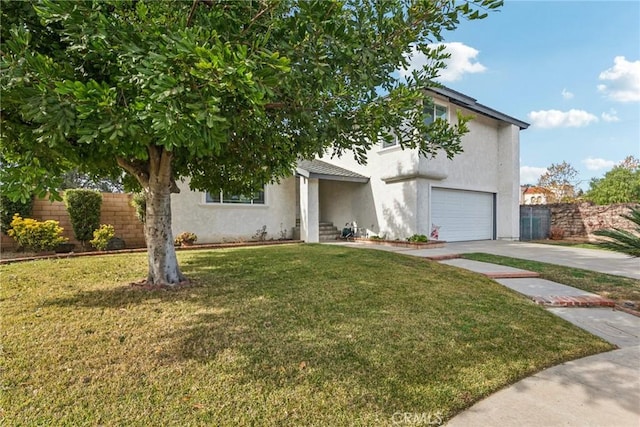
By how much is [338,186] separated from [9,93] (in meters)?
15.8

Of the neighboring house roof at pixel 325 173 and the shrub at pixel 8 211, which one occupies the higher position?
the neighboring house roof at pixel 325 173

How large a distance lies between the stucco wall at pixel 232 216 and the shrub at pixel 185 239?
1.74 ft

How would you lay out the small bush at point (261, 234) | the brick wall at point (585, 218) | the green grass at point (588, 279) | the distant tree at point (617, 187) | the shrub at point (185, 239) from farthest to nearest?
the distant tree at point (617, 187) → the brick wall at point (585, 218) → the small bush at point (261, 234) → the shrub at point (185, 239) → the green grass at point (588, 279)

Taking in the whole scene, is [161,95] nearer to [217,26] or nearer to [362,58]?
[217,26]

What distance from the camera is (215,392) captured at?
2.92 meters

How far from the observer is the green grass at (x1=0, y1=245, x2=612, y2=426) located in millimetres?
2754

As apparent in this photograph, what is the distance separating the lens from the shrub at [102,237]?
1099 cm

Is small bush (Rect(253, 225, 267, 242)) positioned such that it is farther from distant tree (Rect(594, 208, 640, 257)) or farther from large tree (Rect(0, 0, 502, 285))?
distant tree (Rect(594, 208, 640, 257))

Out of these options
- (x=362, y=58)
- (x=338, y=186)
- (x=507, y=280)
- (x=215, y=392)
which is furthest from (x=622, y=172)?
(x=215, y=392)

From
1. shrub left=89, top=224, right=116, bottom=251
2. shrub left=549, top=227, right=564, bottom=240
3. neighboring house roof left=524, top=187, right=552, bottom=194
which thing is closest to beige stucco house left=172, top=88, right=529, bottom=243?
shrub left=89, top=224, right=116, bottom=251

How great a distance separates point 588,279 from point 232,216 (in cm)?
1261

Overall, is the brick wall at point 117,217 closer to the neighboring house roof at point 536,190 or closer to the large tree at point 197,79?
the large tree at point 197,79

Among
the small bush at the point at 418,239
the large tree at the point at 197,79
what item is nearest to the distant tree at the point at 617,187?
the small bush at the point at 418,239

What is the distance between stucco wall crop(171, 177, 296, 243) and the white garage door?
7.23m
